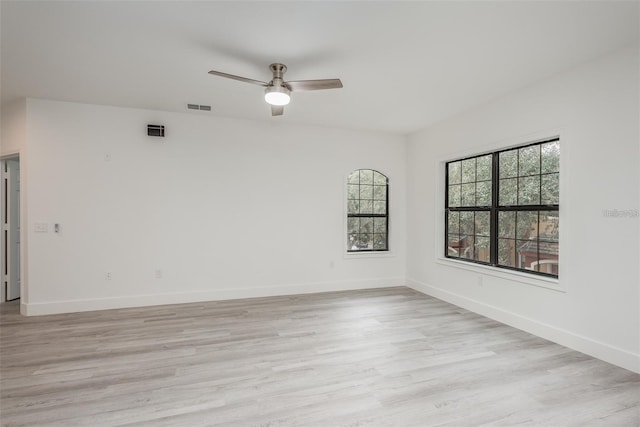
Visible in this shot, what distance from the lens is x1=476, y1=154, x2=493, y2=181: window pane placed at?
4.22m

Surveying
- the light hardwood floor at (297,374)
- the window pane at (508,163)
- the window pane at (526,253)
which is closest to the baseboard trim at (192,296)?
the light hardwood floor at (297,374)

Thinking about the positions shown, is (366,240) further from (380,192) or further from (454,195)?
(454,195)

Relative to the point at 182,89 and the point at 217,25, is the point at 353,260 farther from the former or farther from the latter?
the point at 217,25

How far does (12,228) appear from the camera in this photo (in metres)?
4.72

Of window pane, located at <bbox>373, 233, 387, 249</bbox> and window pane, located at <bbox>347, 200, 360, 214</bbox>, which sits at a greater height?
window pane, located at <bbox>347, 200, 360, 214</bbox>

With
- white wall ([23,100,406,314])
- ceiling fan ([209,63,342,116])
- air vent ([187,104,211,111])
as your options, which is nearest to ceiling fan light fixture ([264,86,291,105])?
ceiling fan ([209,63,342,116])

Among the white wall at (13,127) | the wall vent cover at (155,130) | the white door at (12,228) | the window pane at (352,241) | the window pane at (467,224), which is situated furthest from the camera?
the window pane at (352,241)

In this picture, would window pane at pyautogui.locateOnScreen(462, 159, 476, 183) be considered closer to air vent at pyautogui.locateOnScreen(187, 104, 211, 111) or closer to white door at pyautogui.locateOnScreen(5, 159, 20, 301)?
air vent at pyautogui.locateOnScreen(187, 104, 211, 111)

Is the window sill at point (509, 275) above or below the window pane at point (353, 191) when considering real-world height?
below

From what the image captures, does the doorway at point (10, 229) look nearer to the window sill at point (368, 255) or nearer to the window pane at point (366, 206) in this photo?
the window sill at point (368, 255)

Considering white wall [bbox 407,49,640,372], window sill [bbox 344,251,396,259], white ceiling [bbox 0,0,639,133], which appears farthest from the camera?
window sill [bbox 344,251,396,259]

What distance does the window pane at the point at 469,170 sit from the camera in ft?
14.8

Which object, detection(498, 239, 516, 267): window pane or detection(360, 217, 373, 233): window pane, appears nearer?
detection(498, 239, 516, 267): window pane

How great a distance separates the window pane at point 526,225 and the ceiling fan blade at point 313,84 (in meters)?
2.71
